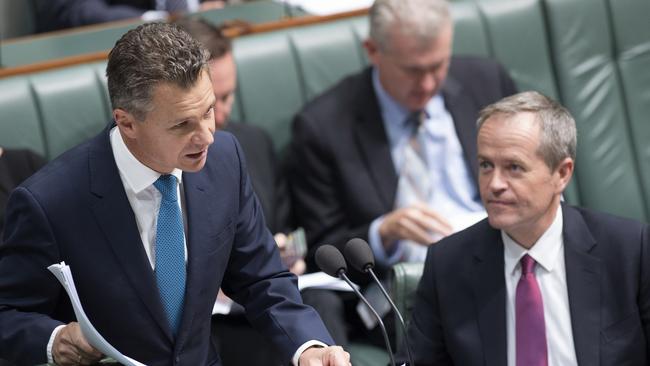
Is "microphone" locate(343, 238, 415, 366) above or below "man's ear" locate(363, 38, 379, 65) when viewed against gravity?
below

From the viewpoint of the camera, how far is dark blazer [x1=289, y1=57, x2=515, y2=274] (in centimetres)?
299

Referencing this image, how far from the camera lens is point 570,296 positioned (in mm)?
2264

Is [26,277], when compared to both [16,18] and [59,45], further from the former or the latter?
[16,18]

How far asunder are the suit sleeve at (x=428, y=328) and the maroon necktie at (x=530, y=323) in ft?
0.49

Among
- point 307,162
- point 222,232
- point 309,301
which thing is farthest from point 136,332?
point 307,162

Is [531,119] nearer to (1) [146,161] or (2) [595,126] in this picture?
(1) [146,161]

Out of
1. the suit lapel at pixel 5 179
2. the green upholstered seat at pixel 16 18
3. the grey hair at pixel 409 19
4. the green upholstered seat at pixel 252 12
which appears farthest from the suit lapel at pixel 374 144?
the green upholstered seat at pixel 16 18

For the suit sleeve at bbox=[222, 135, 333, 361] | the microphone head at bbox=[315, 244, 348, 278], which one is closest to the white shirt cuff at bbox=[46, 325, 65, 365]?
the suit sleeve at bbox=[222, 135, 333, 361]

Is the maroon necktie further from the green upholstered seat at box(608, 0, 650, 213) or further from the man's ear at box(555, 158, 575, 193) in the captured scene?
the green upholstered seat at box(608, 0, 650, 213)

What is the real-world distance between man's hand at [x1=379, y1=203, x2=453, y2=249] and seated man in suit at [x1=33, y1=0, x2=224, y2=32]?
102 cm

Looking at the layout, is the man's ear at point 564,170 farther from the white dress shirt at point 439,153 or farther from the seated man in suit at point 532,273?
the white dress shirt at point 439,153

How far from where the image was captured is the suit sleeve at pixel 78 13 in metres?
3.52

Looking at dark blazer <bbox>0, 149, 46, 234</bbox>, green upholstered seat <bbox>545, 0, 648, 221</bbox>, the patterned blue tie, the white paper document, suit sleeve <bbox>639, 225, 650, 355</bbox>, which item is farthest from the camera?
green upholstered seat <bbox>545, 0, 648, 221</bbox>

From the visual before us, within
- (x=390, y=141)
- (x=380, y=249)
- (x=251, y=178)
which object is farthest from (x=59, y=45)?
(x=380, y=249)
